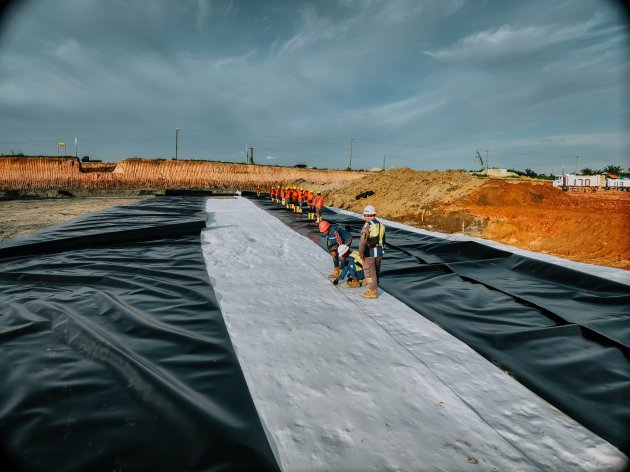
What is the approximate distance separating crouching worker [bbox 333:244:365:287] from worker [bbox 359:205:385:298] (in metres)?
0.51

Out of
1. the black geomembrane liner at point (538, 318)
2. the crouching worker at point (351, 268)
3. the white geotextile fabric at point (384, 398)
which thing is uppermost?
the crouching worker at point (351, 268)

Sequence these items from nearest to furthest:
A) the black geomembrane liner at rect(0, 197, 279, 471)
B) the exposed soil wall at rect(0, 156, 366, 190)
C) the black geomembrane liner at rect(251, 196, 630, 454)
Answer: the black geomembrane liner at rect(0, 197, 279, 471), the black geomembrane liner at rect(251, 196, 630, 454), the exposed soil wall at rect(0, 156, 366, 190)

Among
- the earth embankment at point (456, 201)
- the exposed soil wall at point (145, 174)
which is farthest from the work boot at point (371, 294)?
the exposed soil wall at point (145, 174)

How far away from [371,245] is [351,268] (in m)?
0.88

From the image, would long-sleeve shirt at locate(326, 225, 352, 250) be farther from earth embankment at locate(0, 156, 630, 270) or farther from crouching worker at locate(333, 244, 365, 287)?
earth embankment at locate(0, 156, 630, 270)

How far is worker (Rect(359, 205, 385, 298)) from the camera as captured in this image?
16.9ft

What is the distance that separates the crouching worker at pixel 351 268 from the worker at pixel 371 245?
20.1 inches

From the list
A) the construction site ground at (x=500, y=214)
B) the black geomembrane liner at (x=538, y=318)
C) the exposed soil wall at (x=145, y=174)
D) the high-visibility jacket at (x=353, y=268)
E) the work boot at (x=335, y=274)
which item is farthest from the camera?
the exposed soil wall at (x=145, y=174)

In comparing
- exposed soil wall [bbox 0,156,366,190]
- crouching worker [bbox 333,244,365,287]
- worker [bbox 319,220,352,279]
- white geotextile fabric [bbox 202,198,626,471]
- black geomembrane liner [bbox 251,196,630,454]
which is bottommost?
white geotextile fabric [bbox 202,198,626,471]

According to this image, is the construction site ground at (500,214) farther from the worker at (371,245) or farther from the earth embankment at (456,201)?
the worker at (371,245)

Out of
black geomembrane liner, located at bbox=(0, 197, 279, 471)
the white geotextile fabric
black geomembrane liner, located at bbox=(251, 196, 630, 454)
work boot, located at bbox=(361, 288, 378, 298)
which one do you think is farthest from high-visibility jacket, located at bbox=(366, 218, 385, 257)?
black geomembrane liner, located at bbox=(0, 197, 279, 471)

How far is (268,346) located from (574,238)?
11.0 meters

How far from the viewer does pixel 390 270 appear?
706cm

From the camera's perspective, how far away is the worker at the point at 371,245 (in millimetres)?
5141
